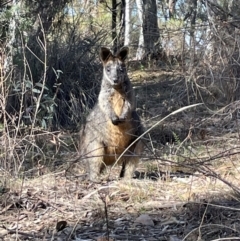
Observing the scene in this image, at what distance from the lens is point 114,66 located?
7438 millimetres

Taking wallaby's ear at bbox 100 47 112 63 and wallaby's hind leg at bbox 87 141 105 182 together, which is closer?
wallaby's hind leg at bbox 87 141 105 182

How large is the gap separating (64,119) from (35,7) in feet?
7.28

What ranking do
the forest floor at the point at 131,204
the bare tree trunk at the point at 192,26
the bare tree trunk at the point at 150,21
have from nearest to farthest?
the forest floor at the point at 131,204 → the bare tree trunk at the point at 192,26 → the bare tree trunk at the point at 150,21

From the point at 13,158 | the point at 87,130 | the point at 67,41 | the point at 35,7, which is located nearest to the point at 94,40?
the point at 67,41

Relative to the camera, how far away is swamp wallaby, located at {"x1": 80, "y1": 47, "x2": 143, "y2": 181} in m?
6.88

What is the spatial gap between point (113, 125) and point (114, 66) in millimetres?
819

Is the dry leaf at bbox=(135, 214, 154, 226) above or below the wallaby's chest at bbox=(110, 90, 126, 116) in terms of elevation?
below

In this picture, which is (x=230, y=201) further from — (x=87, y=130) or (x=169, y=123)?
(x=169, y=123)

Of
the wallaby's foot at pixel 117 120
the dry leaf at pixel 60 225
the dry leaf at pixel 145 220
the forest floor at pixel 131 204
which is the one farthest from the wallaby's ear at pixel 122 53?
the dry leaf at pixel 60 225

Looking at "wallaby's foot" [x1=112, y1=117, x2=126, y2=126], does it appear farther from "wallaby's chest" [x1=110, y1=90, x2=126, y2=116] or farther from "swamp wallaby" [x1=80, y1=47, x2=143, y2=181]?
"wallaby's chest" [x1=110, y1=90, x2=126, y2=116]

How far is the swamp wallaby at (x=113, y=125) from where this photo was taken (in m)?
6.88

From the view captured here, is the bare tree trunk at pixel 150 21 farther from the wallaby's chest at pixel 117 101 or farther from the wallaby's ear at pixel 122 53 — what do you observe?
the wallaby's chest at pixel 117 101

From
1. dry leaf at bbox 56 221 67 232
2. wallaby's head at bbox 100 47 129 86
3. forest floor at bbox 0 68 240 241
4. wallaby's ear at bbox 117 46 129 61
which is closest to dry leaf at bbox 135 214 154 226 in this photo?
forest floor at bbox 0 68 240 241

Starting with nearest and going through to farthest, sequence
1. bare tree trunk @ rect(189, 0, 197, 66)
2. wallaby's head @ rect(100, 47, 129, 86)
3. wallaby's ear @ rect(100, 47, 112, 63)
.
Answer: bare tree trunk @ rect(189, 0, 197, 66) < wallaby's head @ rect(100, 47, 129, 86) < wallaby's ear @ rect(100, 47, 112, 63)
